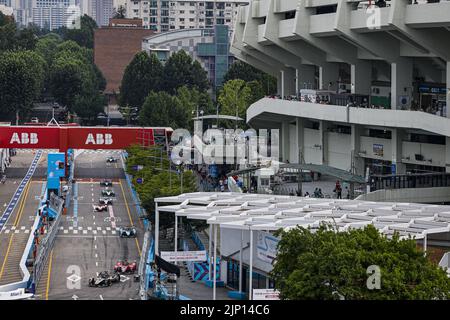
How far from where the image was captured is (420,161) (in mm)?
59406

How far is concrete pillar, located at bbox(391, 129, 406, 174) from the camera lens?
199 feet

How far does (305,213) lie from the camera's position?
4347 cm

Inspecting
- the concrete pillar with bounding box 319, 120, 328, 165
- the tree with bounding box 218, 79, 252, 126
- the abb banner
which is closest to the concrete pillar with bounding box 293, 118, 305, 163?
the concrete pillar with bounding box 319, 120, 328, 165

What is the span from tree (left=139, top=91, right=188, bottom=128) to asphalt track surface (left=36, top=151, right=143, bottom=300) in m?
22.3

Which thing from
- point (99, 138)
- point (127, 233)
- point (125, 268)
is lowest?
point (125, 268)

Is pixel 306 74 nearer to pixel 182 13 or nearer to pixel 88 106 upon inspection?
pixel 88 106

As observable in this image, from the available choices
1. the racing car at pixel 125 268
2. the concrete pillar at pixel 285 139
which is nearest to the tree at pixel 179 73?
the concrete pillar at pixel 285 139

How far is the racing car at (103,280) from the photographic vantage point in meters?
51.6

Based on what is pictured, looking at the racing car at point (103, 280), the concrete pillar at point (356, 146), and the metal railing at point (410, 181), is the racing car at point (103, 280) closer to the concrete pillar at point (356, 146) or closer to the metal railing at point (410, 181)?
the metal railing at point (410, 181)

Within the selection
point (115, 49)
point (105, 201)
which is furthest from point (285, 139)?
point (115, 49)

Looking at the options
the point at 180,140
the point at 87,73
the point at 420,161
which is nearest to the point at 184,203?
the point at 420,161

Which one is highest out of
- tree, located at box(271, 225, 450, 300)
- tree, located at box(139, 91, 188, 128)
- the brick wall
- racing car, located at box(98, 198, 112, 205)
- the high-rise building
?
the high-rise building

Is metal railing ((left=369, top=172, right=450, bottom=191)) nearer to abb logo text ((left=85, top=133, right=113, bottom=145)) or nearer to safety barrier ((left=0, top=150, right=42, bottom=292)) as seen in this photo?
safety barrier ((left=0, top=150, right=42, bottom=292))

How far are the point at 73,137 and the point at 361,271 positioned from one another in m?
67.7
